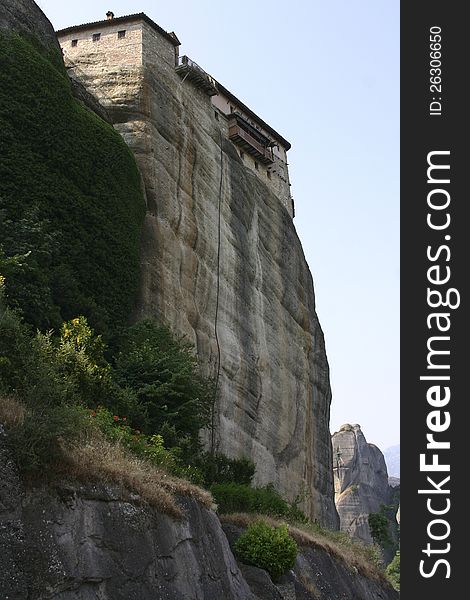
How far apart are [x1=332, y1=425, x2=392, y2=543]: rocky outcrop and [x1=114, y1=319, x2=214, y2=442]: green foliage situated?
5754 centimetres

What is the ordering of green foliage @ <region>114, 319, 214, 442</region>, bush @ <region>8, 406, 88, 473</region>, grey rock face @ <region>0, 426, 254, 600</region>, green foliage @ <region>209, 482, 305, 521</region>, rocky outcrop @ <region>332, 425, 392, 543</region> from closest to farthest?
grey rock face @ <region>0, 426, 254, 600</region> < bush @ <region>8, 406, 88, 473</region> < green foliage @ <region>209, 482, 305, 521</region> < green foliage @ <region>114, 319, 214, 442</region> < rocky outcrop @ <region>332, 425, 392, 543</region>

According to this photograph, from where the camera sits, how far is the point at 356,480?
267 feet

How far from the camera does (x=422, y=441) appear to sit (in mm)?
9586

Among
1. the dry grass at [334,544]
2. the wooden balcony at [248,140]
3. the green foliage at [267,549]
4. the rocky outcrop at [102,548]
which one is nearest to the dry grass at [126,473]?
the rocky outcrop at [102,548]

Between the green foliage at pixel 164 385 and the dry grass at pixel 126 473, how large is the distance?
4846 millimetres

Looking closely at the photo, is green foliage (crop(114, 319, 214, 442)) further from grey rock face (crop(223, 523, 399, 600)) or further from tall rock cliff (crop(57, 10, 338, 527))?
tall rock cliff (crop(57, 10, 338, 527))

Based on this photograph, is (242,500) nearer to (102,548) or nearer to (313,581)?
(313,581)

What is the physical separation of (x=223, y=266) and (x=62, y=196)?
1070 centimetres

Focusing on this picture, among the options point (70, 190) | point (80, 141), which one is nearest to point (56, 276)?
point (70, 190)

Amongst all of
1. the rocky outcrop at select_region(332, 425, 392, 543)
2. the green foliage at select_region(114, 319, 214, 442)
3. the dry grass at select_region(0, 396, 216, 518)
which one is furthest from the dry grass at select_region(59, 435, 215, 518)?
the rocky outcrop at select_region(332, 425, 392, 543)

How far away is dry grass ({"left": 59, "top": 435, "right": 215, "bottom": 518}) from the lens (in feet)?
40.2

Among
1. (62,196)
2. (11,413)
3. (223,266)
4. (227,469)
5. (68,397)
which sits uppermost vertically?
(223,266)

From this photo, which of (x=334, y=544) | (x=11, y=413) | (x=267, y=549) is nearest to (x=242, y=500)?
(x=267, y=549)

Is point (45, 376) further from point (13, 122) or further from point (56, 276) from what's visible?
point (13, 122)
